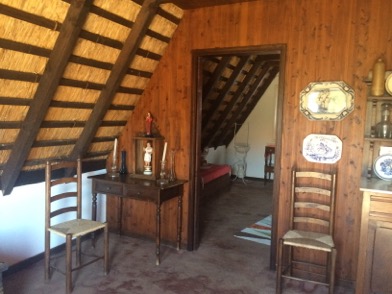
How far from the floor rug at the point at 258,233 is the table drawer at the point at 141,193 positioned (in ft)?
4.72

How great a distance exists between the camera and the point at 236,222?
4941 millimetres

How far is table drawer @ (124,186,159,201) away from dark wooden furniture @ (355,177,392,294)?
70.2 inches

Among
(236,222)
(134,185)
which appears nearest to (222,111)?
(236,222)

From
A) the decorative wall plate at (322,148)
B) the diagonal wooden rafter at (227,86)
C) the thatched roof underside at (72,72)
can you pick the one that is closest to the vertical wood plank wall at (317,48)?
the decorative wall plate at (322,148)

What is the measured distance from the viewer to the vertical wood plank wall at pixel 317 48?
2.98 metres

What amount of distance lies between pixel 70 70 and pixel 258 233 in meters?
2.90

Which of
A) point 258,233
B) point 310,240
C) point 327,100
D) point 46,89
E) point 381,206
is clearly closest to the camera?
point 381,206

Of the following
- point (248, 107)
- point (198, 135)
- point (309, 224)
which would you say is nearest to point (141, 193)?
point (198, 135)

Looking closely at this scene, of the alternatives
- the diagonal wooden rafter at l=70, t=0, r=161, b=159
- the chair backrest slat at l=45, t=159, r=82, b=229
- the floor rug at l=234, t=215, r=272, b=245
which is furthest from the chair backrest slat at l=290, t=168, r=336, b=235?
the chair backrest slat at l=45, t=159, r=82, b=229

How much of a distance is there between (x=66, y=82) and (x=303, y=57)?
204cm

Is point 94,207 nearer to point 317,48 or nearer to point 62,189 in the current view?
point 62,189

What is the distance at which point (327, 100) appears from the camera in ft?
10.2

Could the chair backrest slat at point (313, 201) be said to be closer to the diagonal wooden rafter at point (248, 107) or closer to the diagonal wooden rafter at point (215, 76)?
the diagonal wooden rafter at point (215, 76)

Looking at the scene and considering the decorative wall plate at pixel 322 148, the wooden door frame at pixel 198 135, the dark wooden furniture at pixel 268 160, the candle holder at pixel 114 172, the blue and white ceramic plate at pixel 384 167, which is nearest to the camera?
the blue and white ceramic plate at pixel 384 167
